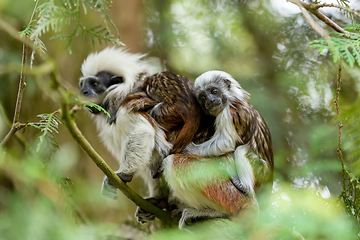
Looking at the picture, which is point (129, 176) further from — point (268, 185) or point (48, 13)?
point (48, 13)

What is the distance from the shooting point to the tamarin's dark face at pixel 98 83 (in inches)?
146

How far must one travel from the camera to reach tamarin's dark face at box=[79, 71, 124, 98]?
371 centimetres

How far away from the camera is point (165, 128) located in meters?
3.67

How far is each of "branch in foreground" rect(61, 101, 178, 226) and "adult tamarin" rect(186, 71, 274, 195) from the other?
742mm

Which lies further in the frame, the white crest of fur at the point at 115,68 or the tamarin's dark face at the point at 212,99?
the white crest of fur at the point at 115,68

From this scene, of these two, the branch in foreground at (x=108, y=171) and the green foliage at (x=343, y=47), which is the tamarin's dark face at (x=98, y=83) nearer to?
the branch in foreground at (x=108, y=171)

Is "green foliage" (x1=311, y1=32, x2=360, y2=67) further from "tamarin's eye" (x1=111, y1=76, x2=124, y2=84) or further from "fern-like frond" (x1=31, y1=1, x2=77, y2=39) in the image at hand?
"tamarin's eye" (x1=111, y1=76, x2=124, y2=84)

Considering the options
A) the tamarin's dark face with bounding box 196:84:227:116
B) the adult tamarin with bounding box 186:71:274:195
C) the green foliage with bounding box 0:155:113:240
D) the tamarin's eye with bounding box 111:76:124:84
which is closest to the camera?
the green foliage with bounding box 0:155:113:240

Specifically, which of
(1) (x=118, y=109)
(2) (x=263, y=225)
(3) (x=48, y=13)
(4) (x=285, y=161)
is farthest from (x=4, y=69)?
(4) (x=285, y=161)

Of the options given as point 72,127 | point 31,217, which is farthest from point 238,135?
point 31,217

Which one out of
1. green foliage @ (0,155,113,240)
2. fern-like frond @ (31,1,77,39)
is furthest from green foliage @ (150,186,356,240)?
fern-like frond @ (31,1,77,39)

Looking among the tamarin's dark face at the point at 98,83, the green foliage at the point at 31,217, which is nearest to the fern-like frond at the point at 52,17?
the green foliage at the point at 31,217

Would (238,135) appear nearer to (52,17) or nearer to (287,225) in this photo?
(287,225)

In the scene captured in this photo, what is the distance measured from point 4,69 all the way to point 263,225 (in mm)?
2183
